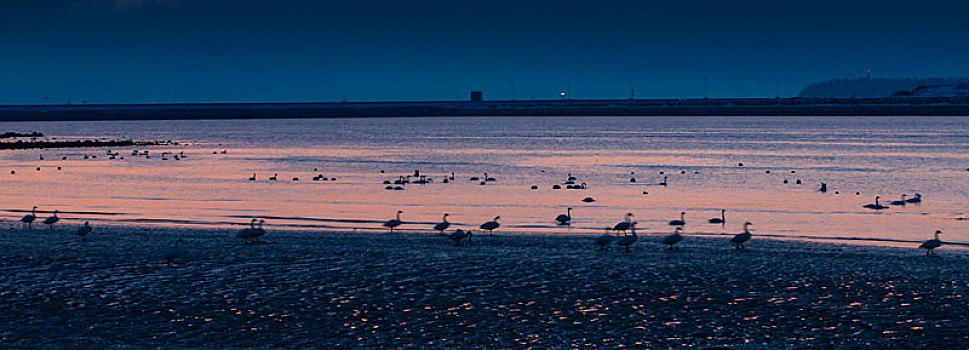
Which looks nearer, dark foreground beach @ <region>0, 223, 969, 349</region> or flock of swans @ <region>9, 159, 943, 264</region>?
dark foreground beach @ <region>0, 223, 969, 349</region>

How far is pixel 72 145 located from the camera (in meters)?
101

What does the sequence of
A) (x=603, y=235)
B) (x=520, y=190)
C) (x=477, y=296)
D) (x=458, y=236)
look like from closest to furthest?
(x=477, y=296)
(x=458, y=236)
(x=603, y=235)
(x=520, y=190)

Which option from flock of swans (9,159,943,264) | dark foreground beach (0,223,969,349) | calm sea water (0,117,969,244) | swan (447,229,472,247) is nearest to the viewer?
dark foreground beach (0,223,969,349)

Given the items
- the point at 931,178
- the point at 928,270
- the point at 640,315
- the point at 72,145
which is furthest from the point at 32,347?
the point at 72,145

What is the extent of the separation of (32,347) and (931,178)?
4785 cm

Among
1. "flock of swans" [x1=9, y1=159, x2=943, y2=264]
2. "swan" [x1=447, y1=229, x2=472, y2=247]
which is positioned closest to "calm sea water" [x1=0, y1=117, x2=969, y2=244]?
"flock of swans" [x1=9, y1=159, x2=943, y2=264]

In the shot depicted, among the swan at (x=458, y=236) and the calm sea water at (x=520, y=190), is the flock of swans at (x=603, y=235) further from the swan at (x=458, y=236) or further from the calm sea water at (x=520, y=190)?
the calm sea water at (x=520, y=190)

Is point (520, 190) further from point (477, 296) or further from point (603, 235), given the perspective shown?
point (477, 296)

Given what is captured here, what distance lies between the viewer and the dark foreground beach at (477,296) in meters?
18.5

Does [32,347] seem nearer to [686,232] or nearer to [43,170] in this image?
[686,232]

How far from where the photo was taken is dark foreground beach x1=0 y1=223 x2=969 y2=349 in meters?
18.5

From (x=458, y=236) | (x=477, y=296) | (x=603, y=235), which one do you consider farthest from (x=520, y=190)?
(x=477, y=296)

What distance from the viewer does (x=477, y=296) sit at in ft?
70.9

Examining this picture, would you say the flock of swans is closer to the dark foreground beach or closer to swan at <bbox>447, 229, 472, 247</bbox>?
swan at <bbox>447, 229, 472, 247</bbox>
